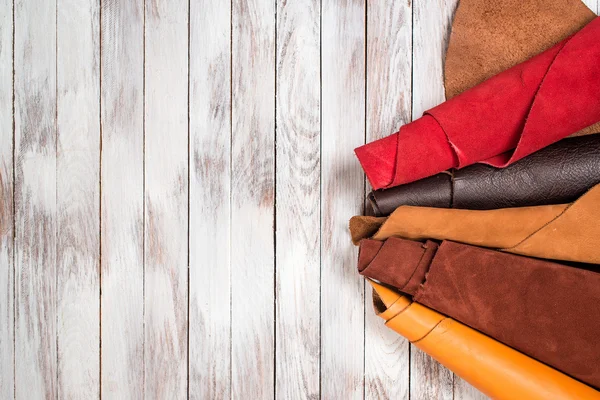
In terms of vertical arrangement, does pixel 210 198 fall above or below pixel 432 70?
below

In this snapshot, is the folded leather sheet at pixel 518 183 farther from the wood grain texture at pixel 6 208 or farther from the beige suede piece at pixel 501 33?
the wood grain texture at pixel 6 208

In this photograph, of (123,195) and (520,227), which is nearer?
(520,227)

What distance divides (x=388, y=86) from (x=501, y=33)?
0.71 ft

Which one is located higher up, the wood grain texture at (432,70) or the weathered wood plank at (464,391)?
the wood grain texture at (432,70)

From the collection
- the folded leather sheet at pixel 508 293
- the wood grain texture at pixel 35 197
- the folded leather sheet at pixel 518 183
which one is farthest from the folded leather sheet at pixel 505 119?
the wood grain texture at pixel 35 197

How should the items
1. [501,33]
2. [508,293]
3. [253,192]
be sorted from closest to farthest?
[508,293], [501,33], [253,192]

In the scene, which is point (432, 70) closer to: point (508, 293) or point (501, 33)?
point (501, 33)

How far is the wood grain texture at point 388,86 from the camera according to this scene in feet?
2.90

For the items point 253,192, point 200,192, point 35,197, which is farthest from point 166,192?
point 35,197

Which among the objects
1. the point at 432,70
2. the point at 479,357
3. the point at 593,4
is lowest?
the point at 479,357

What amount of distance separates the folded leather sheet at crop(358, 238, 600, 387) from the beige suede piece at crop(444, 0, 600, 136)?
0.91 ft

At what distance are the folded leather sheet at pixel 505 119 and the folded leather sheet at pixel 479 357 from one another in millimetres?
210

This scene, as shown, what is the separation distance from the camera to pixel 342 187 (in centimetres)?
90

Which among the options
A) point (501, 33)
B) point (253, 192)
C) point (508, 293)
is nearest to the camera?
point (508, 293)
